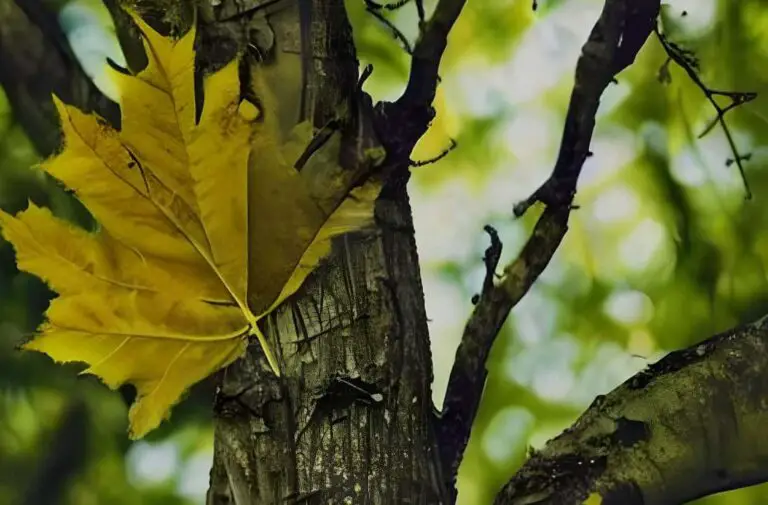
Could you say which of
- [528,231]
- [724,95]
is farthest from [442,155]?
[724,95]

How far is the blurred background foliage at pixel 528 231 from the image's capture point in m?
0.57

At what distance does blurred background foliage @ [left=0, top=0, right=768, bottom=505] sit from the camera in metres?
0.57

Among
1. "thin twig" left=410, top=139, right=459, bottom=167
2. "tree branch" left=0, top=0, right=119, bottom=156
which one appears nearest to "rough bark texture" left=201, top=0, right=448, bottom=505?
"thin twig" left=410, top=139, right=459, bottom=167

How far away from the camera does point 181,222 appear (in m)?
0.40

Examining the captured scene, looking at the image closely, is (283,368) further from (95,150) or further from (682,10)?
(682,10)

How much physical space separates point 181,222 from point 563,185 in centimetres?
27

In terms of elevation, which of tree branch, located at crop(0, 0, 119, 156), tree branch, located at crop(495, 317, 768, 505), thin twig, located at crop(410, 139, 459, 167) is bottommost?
tree branch, located at crop(495, 317, 768, 505)

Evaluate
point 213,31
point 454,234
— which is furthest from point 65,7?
point 454,234

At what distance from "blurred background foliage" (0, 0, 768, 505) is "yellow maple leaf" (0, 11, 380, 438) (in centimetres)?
16

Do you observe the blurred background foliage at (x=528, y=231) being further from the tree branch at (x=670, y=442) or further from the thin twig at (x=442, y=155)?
the tree branch at (x=670, y=442)

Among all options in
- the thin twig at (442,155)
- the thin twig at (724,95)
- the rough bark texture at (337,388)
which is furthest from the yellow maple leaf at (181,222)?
the thin twig at (724,95)

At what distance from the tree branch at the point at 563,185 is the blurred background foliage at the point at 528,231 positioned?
35 millimetres

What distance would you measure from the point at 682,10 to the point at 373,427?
1.42ft

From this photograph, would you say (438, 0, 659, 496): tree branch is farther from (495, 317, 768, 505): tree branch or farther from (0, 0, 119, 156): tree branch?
(0, 0, 119, 156): tree branch
